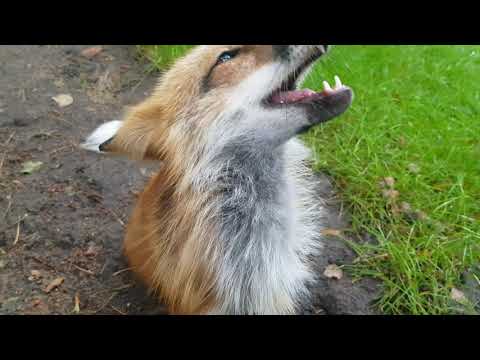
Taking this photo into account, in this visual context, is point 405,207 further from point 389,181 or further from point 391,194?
point 389,181

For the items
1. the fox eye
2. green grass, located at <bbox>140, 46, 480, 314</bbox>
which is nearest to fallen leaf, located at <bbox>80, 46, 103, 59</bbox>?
green grass, located at <bbox>140, 46, 480, 314</bbox>

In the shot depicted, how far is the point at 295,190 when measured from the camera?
2.85m

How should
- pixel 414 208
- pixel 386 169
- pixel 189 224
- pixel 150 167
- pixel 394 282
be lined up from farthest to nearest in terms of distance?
pixel 150 167 < pixel 386 169 < pixel 414 208 < pixel 394 282 < pixel 189 224

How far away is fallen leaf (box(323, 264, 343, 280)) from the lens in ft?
10.5

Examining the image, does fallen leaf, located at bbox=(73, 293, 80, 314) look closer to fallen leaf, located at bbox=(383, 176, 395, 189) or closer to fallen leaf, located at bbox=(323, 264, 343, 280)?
fallen leaf, located at bbox=(323, 264, 343, 280)

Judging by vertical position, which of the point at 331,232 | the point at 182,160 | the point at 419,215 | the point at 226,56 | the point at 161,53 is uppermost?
the point at 226,56

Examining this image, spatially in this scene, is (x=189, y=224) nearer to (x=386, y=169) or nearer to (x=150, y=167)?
(x=150, y=167)

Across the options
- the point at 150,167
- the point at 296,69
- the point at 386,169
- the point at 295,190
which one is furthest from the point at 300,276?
the point at 150,167

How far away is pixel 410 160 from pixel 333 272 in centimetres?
132

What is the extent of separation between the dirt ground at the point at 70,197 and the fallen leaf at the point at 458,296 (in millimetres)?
477

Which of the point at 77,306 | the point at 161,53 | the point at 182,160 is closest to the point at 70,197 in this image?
the point at 77,306

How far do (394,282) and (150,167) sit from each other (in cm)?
223

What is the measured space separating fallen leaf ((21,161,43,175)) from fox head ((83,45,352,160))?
62.8 inches

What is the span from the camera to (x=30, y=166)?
3.86 meters
